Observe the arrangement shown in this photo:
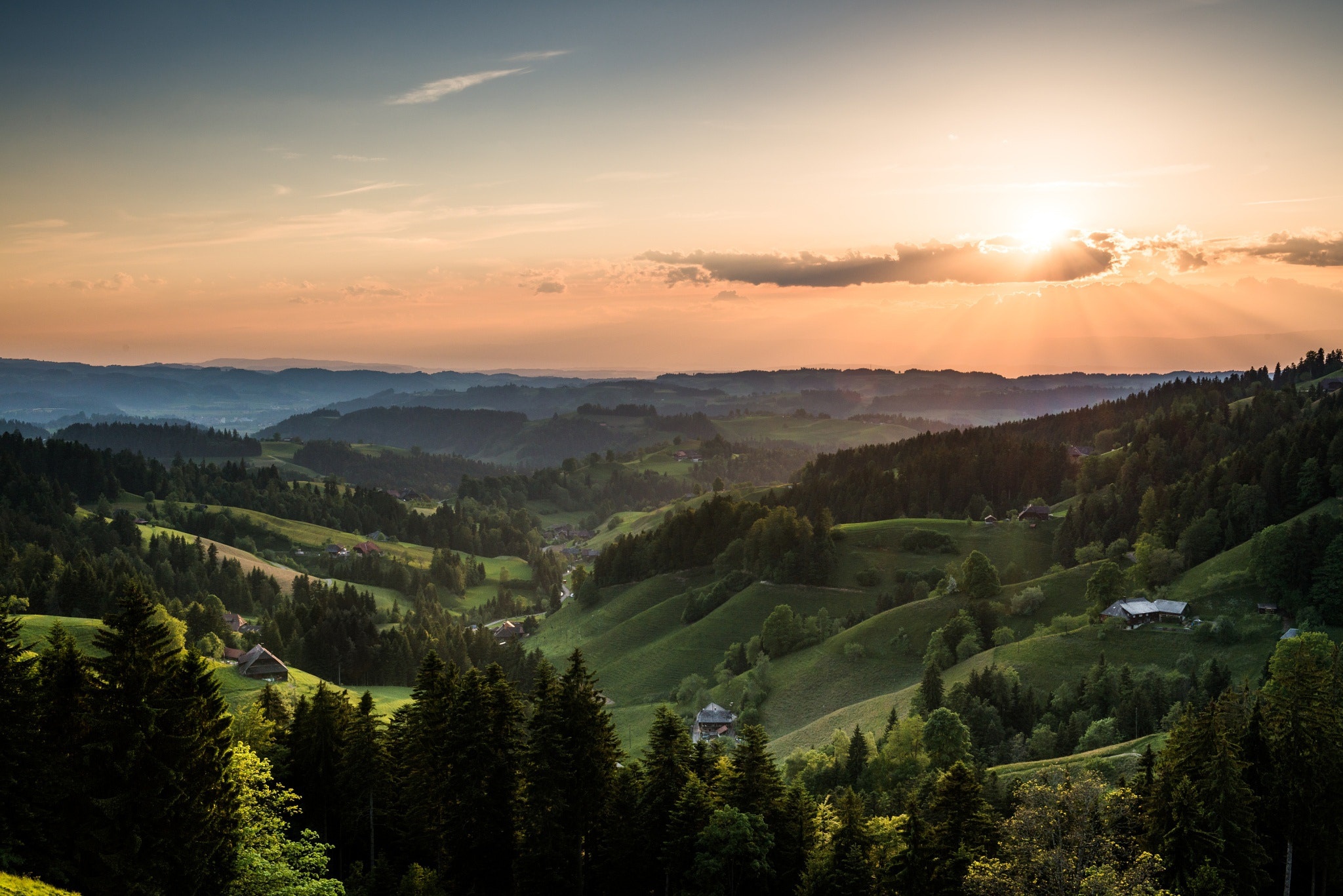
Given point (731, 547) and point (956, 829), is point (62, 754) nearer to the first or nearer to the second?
point (956, 829)

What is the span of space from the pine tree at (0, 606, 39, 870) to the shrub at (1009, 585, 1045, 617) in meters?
102

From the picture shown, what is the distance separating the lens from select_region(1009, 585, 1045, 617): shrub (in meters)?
110

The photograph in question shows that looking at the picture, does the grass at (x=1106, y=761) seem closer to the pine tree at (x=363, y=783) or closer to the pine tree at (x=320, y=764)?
the pine tree at (x=363, y=783)

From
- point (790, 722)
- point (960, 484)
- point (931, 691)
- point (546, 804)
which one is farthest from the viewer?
point (960, 484)

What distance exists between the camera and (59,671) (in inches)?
→ 1507

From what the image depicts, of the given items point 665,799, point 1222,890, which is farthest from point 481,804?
point 1222,890

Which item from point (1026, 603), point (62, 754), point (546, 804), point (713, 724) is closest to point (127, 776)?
point (62, 754)

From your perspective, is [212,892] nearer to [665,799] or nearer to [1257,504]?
[665,799]

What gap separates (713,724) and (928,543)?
214ft

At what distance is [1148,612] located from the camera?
92500mm

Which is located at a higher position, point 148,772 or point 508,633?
point 148,772

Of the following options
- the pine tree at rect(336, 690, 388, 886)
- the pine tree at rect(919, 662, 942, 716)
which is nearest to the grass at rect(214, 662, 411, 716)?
the pine tree at rect(336, 690, 388, 886)

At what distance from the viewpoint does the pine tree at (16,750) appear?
3416 centimetres

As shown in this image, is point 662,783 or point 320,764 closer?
point 662,783
